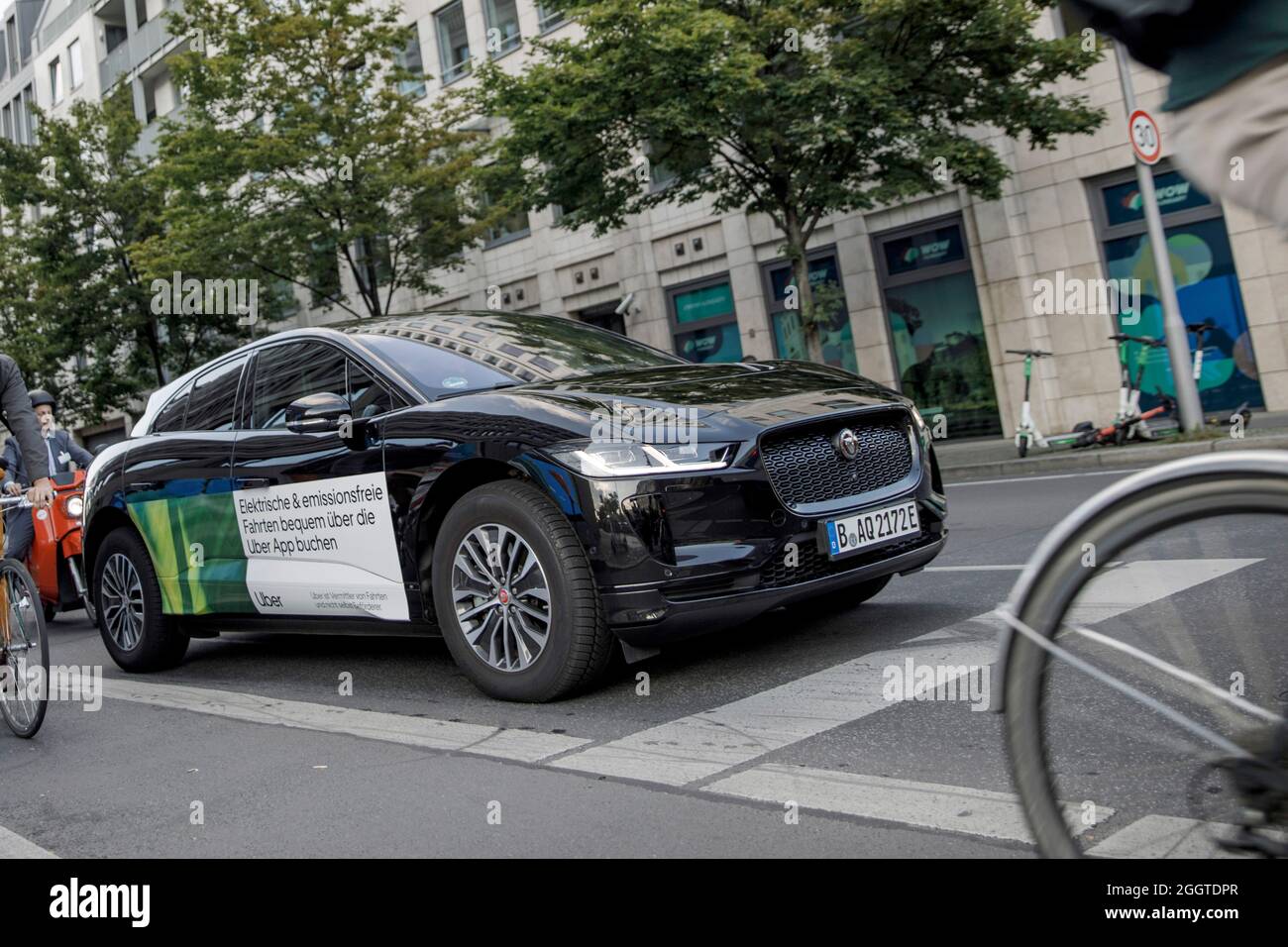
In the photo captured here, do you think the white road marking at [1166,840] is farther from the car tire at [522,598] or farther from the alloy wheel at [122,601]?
the alloy wheel at [122,601]

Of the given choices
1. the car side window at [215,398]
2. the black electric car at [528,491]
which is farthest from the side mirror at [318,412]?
the car side window at [215,398]

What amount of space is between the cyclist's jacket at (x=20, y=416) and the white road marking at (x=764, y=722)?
10.0ft

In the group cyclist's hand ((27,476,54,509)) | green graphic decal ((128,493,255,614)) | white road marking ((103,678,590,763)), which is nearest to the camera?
white road marking ((103,678,590,763))

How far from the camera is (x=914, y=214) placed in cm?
2017

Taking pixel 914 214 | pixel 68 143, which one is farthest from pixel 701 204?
pixel 68 143

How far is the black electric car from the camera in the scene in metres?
4.39

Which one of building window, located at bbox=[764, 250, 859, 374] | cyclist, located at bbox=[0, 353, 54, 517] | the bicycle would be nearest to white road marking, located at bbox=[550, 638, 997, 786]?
the bicycle

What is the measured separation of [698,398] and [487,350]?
121 centimetres

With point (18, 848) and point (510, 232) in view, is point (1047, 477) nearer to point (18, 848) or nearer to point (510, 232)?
point (18, 848)

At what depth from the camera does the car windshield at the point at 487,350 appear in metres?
5.31

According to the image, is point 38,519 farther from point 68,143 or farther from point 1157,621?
point 68,143

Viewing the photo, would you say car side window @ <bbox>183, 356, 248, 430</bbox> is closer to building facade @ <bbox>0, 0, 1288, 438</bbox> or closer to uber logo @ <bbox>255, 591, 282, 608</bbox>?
uber logo @ <bbox>255, 591, 282, 608</bbox>

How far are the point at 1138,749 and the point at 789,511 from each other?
2.44m

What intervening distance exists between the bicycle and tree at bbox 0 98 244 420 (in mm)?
24822
